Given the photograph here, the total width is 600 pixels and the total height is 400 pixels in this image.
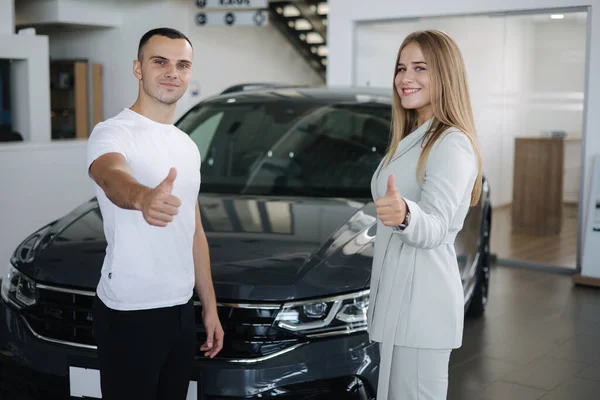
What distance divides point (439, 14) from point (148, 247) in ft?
19.9

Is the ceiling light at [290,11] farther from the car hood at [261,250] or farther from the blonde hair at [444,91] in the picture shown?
the blonde hair at [444,91]

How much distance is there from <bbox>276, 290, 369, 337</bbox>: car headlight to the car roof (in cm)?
162

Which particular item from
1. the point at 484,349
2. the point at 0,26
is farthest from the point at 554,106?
the point at 0,26

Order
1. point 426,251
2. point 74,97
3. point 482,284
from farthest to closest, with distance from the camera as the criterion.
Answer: point 74,97, point 482,284, point 426,251

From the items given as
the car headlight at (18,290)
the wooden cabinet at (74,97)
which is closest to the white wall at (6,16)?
the wooden cabinet at (74,97)

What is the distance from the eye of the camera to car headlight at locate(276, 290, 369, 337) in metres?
2.53

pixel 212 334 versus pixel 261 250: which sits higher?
pixel 261 250

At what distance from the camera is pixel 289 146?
3848 mm

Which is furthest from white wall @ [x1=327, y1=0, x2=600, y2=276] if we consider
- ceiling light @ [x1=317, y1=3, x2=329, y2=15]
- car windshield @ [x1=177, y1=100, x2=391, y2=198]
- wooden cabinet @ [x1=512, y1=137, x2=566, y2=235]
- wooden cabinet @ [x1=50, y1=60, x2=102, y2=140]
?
ceiling light @ [x1=317, y1=3, x2=329, y2=15]

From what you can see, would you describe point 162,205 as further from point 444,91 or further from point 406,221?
point 444,91

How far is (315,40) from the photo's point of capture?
13711 millimetres

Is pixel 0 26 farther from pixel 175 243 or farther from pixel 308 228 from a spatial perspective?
pixel 175 243

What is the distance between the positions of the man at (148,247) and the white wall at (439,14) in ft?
16.3

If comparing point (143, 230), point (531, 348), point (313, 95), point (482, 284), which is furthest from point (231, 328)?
point (482, 284)
